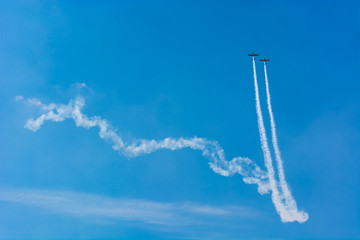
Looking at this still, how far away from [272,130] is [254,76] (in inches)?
393

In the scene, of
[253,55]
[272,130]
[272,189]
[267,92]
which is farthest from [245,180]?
[253,55]

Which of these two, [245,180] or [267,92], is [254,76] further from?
[245,180]

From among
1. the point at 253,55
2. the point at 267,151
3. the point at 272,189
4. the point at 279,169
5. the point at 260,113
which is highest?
the point at 253,55

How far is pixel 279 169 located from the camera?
4319cm

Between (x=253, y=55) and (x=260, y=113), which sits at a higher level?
(x=253, y=55)

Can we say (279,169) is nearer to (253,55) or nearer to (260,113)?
(260,113)

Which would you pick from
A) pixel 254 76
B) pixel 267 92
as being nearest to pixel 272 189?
pixel 267 92

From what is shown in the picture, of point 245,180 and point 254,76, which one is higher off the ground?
point 254,76

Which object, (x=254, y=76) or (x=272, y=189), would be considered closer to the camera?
(x=272, y=189)

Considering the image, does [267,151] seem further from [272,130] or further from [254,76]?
[254,76]

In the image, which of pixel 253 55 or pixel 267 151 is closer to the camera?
pixel 267 151

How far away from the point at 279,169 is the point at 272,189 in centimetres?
352

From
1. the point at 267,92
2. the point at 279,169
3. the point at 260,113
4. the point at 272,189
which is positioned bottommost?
the point at 272,189

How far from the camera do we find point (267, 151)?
43781 millimetres
